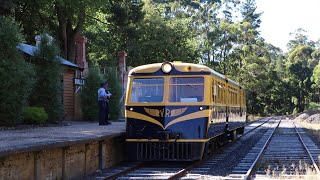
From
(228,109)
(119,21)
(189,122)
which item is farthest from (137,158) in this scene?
(119,21)

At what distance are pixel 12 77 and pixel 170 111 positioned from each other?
17.5 feet

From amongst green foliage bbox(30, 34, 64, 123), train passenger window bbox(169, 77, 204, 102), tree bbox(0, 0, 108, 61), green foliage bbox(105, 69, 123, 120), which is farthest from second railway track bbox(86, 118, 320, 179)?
tree bbox(0, 0, 108, 61)

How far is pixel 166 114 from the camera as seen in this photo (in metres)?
12.1

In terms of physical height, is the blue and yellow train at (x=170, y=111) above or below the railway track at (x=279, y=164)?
above

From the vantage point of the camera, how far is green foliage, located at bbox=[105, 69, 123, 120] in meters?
22.8

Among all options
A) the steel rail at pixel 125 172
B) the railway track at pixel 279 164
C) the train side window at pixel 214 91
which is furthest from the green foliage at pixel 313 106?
the steel rail at pixel 125 172

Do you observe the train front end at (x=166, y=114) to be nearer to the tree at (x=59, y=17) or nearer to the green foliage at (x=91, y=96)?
the green foliage at (x=91, y=96)

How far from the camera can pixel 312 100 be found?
87.6 metres

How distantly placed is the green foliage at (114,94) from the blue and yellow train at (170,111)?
Result: 10012 mm

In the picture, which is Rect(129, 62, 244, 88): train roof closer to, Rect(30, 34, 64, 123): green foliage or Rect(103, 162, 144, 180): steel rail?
Rect(103, 162, 144, 180): steel rail

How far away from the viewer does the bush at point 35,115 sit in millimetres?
16047

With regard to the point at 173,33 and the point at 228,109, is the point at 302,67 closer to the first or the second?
the point at 173,33

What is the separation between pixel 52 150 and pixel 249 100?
61.0 meters

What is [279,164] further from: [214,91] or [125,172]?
[125,172]
